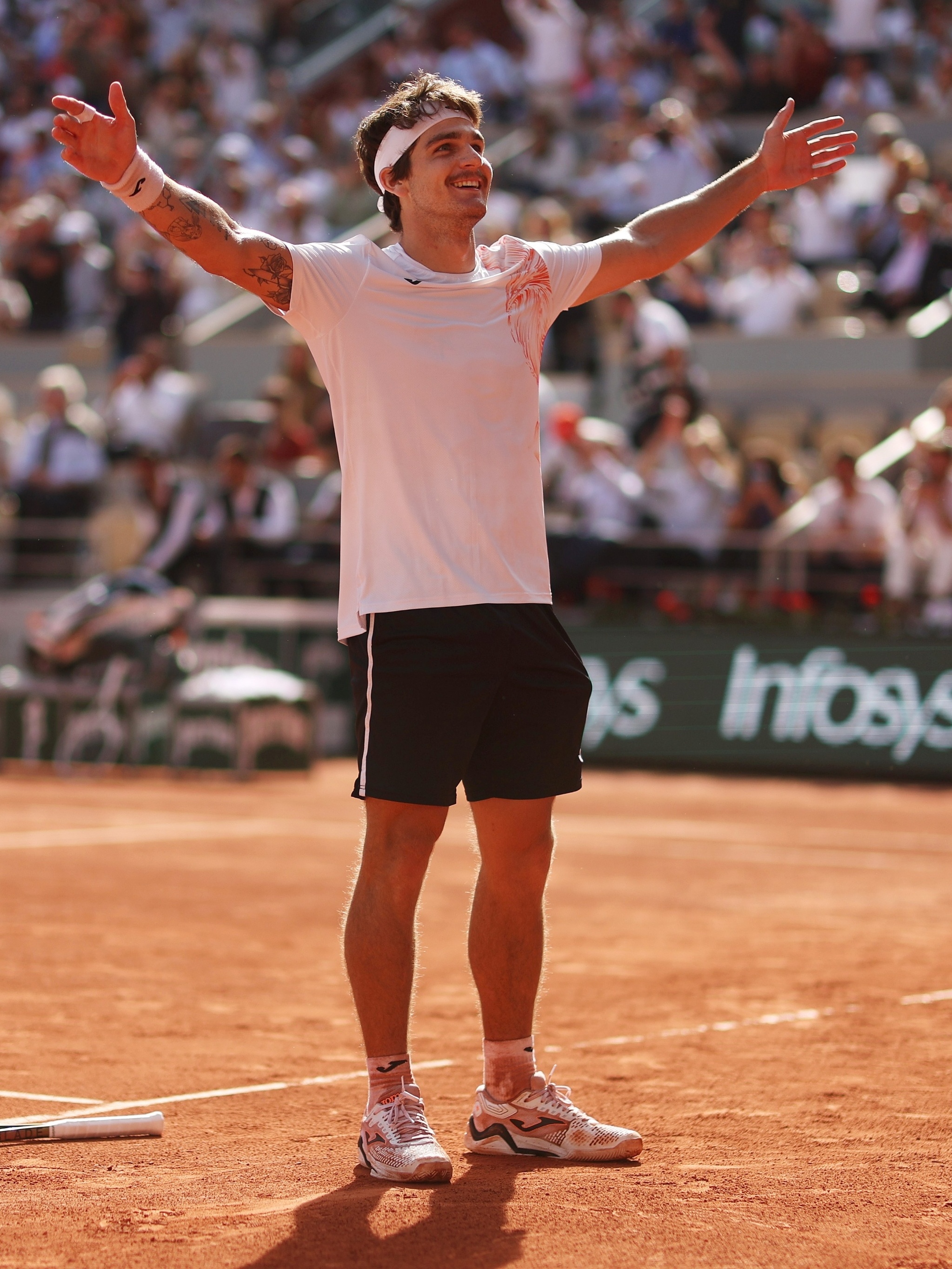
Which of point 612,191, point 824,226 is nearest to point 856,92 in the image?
point 824,226

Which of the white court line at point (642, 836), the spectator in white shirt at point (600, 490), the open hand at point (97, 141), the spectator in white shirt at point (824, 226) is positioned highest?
the spectator in white shirt at point (824, 226)

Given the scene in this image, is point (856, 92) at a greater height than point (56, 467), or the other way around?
point (856, 92)

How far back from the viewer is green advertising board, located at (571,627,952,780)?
14.5m

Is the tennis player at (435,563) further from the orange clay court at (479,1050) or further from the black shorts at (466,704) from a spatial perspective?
the orange clay court at (479,1050)

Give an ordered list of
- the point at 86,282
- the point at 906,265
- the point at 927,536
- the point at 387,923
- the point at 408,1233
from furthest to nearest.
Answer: the point at 86,282, the point at 906,265, the point at 927,536, the point at 387,923, the point at 408,1233

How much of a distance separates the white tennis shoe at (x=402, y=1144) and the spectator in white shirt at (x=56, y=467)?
51.0 ft

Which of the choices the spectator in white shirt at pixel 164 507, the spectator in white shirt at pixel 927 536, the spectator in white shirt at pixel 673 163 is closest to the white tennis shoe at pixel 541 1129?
the spectator in white shirt at pixel 927 536

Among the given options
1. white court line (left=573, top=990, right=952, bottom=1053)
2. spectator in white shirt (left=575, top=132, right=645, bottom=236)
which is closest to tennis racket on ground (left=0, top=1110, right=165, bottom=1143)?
white court line (left=573, top=990, right=952, bottom=1053)

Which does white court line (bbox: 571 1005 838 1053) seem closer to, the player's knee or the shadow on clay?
the player's knee

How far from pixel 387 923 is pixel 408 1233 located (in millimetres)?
864

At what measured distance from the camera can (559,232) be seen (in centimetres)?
1823

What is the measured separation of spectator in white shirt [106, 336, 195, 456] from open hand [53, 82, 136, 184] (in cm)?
1603

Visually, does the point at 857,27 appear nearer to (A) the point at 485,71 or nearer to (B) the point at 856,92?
(B) the point at 856,92

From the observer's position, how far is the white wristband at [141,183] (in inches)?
173
